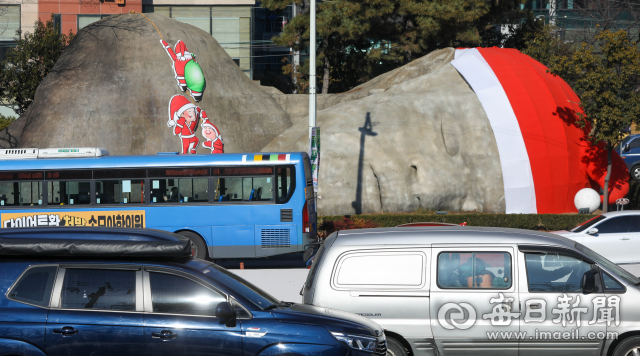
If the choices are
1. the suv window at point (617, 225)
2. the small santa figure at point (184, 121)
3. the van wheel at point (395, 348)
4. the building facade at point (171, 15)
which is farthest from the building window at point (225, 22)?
the van wheel at point (395, 348)

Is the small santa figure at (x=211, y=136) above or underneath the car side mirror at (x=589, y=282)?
above

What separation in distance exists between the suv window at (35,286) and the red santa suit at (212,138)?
20739 mm

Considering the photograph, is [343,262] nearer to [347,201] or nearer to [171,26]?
[347,201]

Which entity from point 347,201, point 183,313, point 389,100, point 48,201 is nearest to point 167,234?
point 183,313

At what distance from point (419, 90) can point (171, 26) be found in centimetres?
1229

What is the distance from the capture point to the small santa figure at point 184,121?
85.6 feet

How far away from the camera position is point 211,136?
87.1 feet

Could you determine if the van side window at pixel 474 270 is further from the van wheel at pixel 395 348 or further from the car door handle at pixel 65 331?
the car door handle at pixel 65 331

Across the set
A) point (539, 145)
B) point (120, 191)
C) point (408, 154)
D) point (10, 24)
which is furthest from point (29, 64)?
point (539, 145)

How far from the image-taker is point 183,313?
229 inches

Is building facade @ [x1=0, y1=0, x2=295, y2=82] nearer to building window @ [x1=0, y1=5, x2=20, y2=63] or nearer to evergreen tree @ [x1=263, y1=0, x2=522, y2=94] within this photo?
building window @ [x1=0, y1=5, x2=20, y2=63]

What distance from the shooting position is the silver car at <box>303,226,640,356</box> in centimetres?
705

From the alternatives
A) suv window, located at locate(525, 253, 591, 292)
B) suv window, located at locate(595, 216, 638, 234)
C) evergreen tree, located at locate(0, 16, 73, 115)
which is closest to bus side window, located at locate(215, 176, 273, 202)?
suv window, located at locate(595, 216, 638, 234)

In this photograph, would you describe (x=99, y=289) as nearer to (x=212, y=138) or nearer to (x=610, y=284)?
(x=610, y=284)
